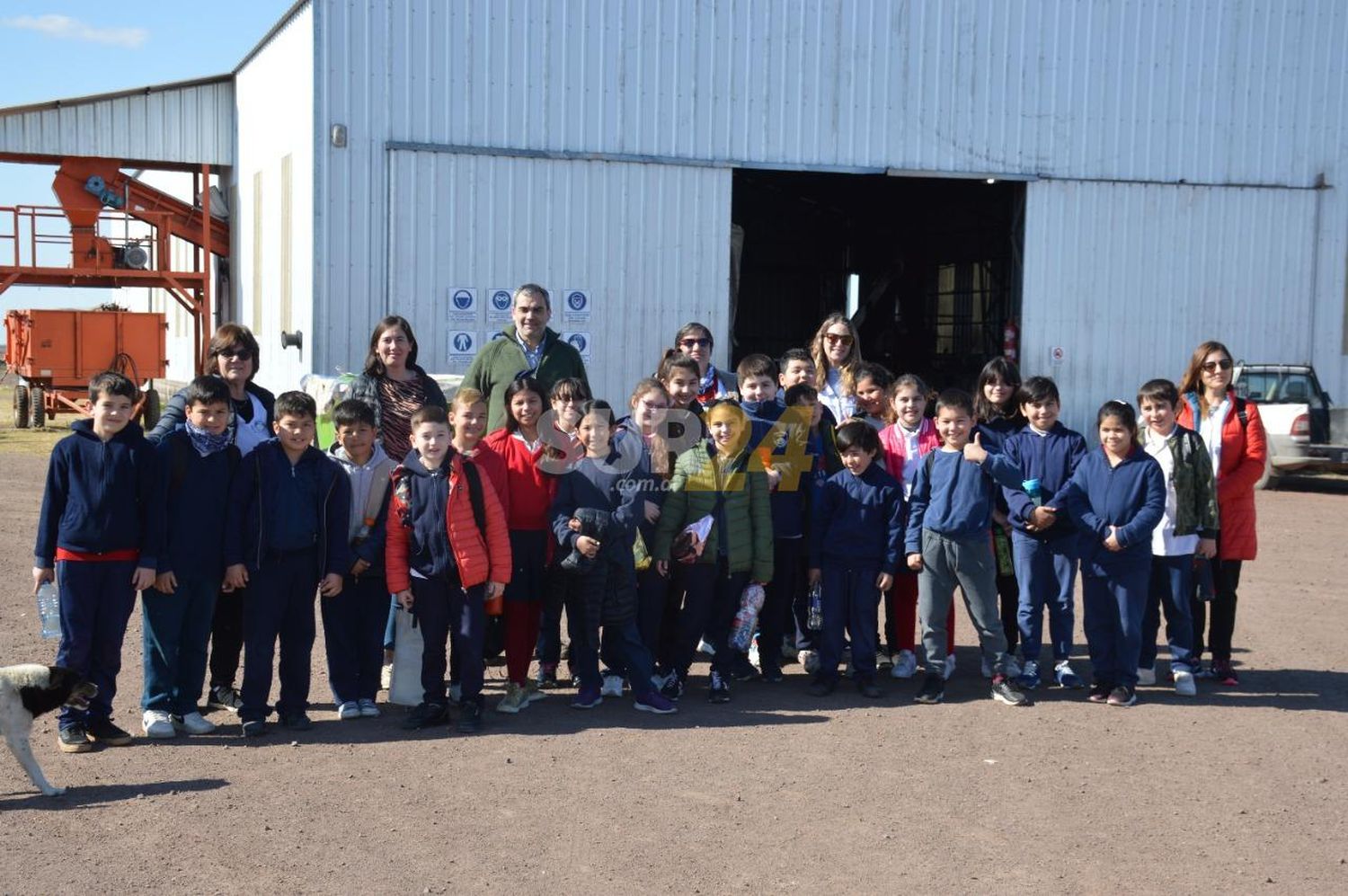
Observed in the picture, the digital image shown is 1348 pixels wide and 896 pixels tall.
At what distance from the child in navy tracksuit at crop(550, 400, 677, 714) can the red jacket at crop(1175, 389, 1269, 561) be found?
10.2 feet

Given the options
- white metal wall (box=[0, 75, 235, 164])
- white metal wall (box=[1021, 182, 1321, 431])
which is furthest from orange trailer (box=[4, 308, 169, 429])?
white metal wall (box=[1021, 182, 1321, 431])

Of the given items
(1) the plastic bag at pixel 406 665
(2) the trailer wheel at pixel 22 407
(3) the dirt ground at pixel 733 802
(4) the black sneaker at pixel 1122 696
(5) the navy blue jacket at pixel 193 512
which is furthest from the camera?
(2) the trailer wheel at pixel 22 407

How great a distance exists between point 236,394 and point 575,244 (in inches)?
412

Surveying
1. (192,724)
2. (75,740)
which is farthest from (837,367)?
(75,740)

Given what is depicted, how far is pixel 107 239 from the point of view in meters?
22.8

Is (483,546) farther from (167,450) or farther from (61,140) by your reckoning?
(61,140)

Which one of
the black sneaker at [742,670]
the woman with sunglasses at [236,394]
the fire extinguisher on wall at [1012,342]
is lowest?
the black sneaker at [742,670]

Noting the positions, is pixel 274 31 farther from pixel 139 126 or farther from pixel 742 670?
pixel 742 670

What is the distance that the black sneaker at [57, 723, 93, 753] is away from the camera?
530 centimetres

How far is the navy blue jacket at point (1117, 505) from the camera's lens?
247 inches

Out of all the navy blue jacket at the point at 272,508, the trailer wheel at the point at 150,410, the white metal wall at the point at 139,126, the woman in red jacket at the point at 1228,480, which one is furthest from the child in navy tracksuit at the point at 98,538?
the white metal wall at the point at 139,126

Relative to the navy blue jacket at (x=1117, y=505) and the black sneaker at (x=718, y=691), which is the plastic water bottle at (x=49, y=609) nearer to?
the black sneaker at (x=718, y=691)

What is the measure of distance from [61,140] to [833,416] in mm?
17612

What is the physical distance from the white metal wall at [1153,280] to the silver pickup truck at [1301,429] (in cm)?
150
